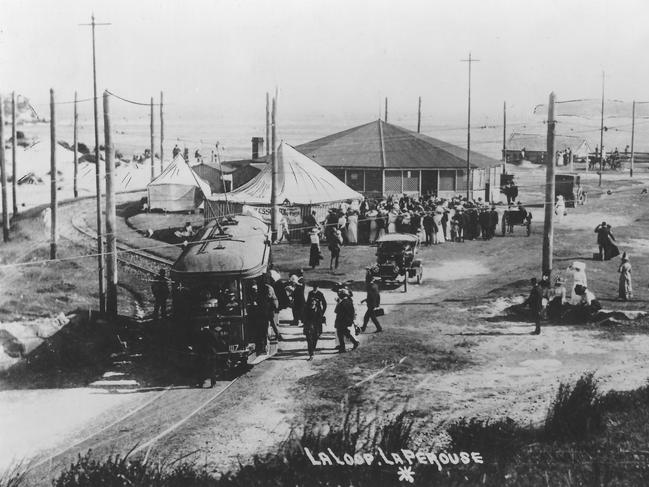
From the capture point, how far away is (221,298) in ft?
47.4

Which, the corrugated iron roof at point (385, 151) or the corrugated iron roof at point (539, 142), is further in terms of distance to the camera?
the corrugated iron roof at point (539, 142)

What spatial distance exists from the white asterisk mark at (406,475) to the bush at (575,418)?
3.13 m

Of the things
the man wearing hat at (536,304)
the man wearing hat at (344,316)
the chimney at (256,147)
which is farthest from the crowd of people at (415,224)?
the chimney at (256,147)

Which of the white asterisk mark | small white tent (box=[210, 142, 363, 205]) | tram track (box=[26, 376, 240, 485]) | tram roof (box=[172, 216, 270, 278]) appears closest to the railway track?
small white tent (box=[210, 142, 363, 205])

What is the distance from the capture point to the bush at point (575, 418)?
10.1 meters

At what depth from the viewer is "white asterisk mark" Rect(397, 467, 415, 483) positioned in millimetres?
7705

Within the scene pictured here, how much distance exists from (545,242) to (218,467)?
12758 mm

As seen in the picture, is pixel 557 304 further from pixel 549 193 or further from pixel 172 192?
pixel 172 192

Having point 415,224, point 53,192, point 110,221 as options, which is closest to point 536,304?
point 110,221

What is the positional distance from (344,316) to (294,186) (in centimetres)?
1862

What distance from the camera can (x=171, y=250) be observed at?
28531 millimetres

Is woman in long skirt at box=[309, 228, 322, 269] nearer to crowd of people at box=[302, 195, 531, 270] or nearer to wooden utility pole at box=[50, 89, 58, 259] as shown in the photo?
crowd of people at box=[302, 195, 531, 270]

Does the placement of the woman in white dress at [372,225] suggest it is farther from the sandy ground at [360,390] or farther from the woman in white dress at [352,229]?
the sandy ground at [360,390]

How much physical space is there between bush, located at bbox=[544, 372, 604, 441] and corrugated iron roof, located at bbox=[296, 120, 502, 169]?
32723mm
